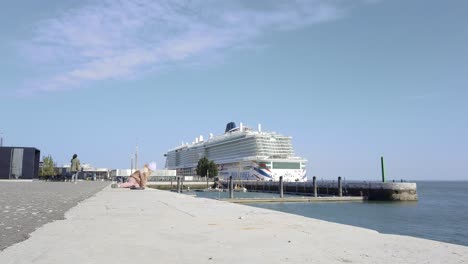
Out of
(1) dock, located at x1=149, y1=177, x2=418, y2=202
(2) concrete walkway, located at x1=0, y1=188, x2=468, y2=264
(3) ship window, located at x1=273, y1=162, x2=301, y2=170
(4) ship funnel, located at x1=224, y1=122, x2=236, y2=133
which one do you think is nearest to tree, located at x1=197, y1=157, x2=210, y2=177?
(3) ship window, located at x1=273, y1=162, x2=301, y2=170

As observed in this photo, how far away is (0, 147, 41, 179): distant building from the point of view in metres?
65.4

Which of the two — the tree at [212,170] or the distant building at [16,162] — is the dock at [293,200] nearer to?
the distant building at [16,162]

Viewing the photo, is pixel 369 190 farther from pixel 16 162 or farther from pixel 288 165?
pixel 16 162

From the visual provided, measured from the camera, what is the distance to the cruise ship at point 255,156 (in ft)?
272

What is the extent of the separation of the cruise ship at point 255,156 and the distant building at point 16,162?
42.2 m

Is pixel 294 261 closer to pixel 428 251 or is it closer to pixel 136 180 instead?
pixel 428 251

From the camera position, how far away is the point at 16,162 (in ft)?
218

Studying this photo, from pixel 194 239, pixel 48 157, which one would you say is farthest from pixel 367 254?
pixel 48 157

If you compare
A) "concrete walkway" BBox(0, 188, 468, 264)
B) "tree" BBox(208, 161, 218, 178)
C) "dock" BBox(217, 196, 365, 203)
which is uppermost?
"tree" BBox(208, 161, 218, 178)

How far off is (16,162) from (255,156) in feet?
154

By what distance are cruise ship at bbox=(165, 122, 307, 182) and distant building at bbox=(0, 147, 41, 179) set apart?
1661 inches

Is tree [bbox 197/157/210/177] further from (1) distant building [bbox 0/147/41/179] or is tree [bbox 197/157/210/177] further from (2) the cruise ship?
(1) distant building [bbox 0/147/41/179]

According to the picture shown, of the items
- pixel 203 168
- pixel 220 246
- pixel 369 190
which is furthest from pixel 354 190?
pixel 220 246

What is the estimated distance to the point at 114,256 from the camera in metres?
4.48
